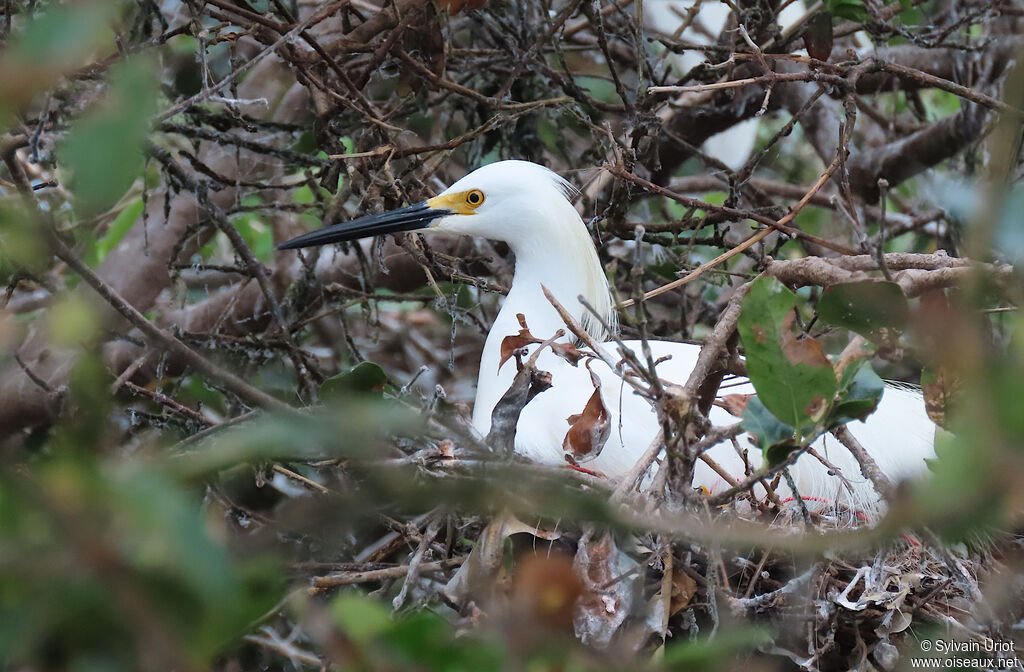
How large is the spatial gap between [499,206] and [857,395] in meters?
1.26

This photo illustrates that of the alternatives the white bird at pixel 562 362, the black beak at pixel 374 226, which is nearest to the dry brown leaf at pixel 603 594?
the white bird at pixel 562 362

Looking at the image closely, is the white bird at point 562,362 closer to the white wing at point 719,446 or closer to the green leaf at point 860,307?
A: the white wing at point 719,446

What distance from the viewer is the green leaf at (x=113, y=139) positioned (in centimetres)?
47

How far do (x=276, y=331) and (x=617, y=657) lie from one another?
1663mm

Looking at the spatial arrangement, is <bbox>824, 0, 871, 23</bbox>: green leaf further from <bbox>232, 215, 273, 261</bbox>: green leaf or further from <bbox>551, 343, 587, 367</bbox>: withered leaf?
<bbox>232, 215, 273, 261</bbox>: green leaf

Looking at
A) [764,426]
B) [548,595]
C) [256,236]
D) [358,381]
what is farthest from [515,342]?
[256,236]

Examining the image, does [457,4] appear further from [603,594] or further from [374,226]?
[603,594]

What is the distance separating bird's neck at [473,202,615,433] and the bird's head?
0.02 metres

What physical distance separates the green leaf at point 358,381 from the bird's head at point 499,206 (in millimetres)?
672

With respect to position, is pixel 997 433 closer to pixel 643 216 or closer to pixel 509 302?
pixel 509 302

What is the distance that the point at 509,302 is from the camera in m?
2.24

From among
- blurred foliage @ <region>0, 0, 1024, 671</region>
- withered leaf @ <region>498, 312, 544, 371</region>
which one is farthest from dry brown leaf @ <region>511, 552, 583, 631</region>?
withered leaf @ <region>498, 312, 544, 371</region>

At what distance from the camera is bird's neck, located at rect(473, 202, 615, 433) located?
2156 millimetres

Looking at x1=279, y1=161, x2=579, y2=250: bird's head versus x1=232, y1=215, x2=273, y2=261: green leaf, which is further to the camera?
x1=232, y1=215, x2=273, y2=261: green leaf
